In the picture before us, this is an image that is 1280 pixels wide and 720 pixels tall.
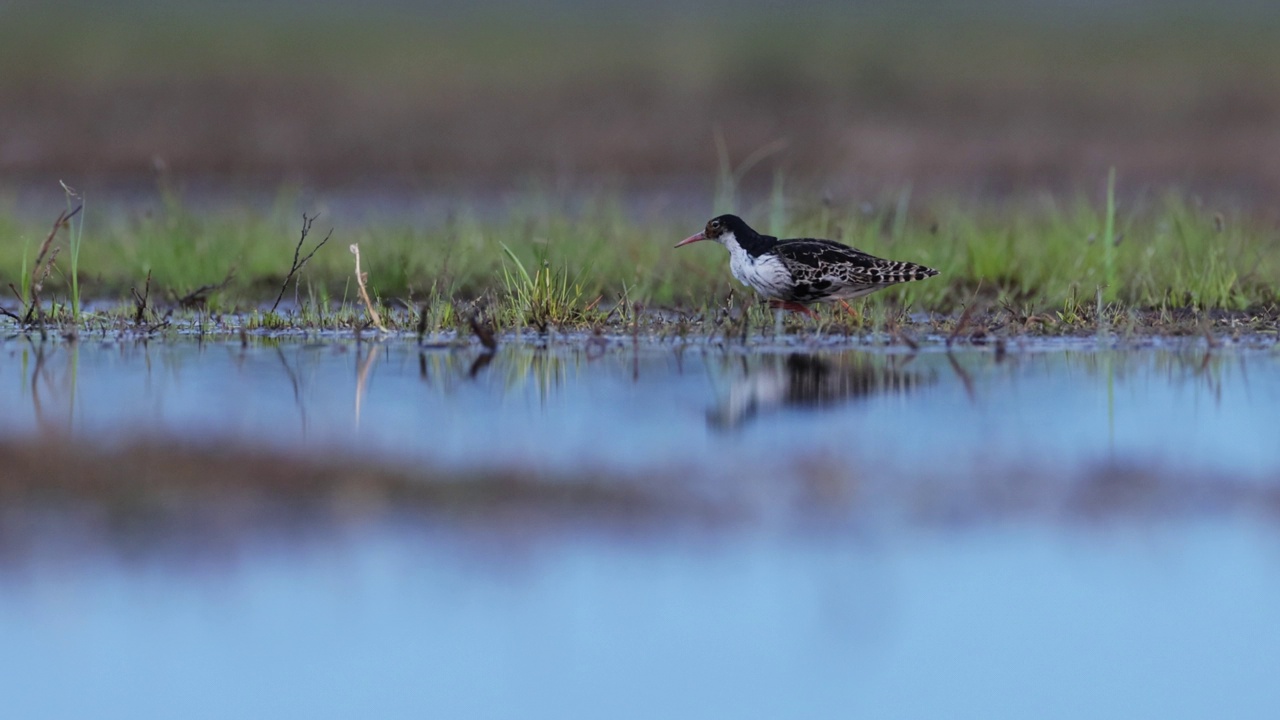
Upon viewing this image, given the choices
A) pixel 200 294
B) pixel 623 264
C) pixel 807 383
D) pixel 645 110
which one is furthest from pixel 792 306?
pixel 645 110

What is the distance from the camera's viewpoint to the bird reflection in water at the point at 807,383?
7.26m

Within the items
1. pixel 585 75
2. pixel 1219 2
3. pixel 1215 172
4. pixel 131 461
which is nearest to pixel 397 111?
pixel 585 75

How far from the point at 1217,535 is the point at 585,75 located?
2757 centimetres

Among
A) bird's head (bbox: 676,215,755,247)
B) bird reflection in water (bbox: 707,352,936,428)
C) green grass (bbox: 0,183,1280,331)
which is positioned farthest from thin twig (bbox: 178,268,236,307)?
bird reflection in water (bbox: 707,352,936,428)

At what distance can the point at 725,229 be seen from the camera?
33.4 feet

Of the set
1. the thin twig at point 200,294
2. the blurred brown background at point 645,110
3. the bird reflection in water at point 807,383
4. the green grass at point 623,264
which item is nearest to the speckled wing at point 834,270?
the green grass at point 623,264

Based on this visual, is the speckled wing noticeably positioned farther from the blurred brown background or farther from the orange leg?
the blurred brown background

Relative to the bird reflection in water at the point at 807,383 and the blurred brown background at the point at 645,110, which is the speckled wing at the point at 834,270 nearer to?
the bird reflection in water at the point at 807,383

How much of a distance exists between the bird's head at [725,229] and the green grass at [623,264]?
0.30m

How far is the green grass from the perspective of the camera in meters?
10.2

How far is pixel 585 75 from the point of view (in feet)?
106

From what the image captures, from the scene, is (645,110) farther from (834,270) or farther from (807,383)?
(807,383)

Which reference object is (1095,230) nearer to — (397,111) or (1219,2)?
(397,111)

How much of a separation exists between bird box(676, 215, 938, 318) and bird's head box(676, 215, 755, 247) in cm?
19
